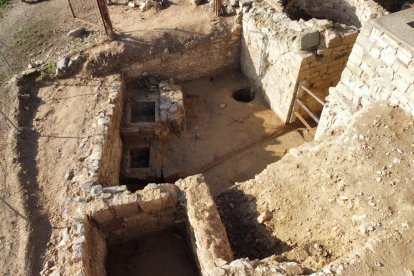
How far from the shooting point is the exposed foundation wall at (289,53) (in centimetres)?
802

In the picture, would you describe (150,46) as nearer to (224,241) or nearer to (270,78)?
(270,78)

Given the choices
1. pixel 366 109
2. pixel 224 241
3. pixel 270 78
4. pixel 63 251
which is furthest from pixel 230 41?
pixel 63 251

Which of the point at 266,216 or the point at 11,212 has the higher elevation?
the point at 266,216

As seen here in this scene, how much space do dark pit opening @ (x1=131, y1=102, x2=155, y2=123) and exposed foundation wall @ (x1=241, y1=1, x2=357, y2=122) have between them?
316 centimetres

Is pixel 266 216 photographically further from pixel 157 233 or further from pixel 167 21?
pixel 167 21

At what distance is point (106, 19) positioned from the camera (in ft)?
28.8

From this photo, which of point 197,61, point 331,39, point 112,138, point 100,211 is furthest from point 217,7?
point 100,211

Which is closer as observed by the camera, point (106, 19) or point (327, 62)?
point (327, 62)

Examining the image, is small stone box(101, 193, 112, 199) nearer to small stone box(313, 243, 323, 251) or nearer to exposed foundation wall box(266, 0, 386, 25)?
small stone box(313, 243, 323, 251)

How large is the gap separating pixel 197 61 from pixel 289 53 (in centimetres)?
279

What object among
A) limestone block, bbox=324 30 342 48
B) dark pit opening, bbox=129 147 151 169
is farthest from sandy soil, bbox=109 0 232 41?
limestone block, bbox=324 30 342 48

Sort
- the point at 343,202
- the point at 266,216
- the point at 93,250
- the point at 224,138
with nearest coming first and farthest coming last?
the point at 343,202
the point at 266,216
the point at 93,250
the point at 224,138

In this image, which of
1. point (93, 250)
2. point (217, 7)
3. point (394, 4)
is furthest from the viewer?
point (394, 4)

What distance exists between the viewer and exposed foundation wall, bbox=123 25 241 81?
9430 millimetres
